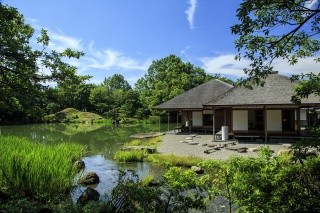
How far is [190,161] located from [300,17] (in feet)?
32.5

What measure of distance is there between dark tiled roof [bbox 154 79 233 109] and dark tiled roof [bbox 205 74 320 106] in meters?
6.02

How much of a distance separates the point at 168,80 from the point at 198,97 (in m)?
31.0

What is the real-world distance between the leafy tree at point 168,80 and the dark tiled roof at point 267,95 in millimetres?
29295

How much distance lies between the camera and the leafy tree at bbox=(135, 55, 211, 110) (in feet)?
177

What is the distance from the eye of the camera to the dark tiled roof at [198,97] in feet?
93.5

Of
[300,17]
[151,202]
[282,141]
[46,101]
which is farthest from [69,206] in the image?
[282,141]

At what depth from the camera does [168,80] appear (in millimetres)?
60156

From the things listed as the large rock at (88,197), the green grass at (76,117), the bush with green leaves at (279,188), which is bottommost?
the large rock at (88,197)

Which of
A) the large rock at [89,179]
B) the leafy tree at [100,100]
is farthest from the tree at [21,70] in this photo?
the leafy tree at [100,100]

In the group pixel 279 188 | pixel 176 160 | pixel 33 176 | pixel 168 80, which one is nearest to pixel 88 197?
pixel 33 176

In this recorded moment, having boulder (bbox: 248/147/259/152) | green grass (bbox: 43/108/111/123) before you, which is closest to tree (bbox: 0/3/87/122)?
boulder (bbox: 248/147/259/152)

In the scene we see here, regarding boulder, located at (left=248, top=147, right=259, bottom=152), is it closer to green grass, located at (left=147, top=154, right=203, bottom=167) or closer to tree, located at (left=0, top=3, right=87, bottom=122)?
green grass, located at (left=147, top=154, right=203, bottom=167)

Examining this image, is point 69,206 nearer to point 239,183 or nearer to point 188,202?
point 188,202

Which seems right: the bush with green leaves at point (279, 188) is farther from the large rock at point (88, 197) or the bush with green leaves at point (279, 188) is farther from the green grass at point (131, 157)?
the green grass at point (131, 157)
